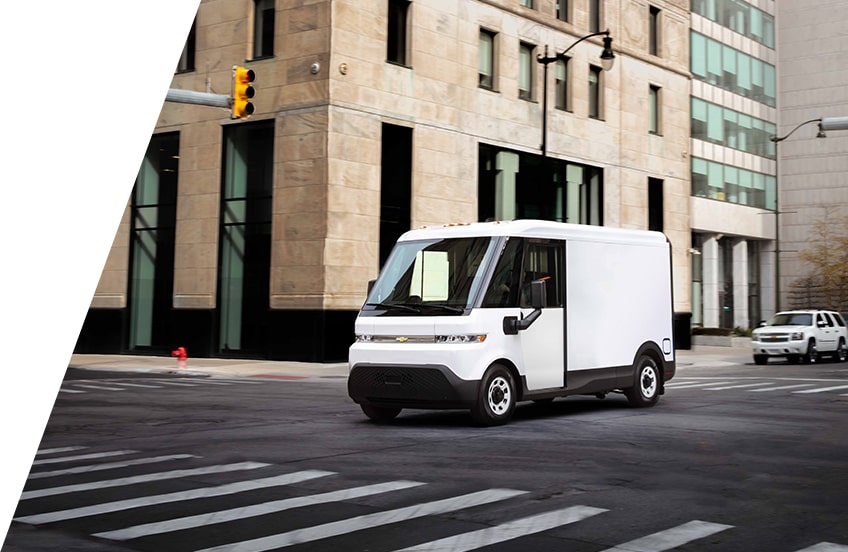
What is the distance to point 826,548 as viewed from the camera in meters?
6.24

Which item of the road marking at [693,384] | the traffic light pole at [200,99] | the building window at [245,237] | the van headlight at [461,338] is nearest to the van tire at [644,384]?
the van headlight at [461,338]

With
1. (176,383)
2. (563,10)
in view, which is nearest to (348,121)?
(176,383)

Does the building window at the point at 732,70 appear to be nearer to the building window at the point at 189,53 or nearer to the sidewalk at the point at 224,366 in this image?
the sidewalk at the point at 224,366

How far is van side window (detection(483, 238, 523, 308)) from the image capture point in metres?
13.1

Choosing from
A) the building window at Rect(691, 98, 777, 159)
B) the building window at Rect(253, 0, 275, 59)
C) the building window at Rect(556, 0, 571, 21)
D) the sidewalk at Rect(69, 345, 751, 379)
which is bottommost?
the sidewalk at Rect(69, 345, 751, 379)

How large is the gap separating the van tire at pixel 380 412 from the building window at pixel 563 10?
28788 millimetres

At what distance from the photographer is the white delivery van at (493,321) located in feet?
41.7

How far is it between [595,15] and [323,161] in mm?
17528

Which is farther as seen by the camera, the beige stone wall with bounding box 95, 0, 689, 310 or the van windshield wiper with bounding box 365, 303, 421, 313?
the beige stone wall with bounding box 95, 0, 689, 310

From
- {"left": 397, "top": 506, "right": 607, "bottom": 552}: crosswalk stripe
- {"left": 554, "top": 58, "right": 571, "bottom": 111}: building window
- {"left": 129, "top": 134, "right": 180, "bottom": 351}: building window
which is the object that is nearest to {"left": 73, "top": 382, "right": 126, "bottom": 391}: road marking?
{"left": 129, "top": 134, "right": 180, "bottom": 351}: building window

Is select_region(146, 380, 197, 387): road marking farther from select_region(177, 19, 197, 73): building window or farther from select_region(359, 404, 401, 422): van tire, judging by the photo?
select_region(177, 19, 197, 73): building window

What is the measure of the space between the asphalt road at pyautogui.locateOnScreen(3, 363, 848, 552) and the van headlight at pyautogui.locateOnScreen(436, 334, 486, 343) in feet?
3.80

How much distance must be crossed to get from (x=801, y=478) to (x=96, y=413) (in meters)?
10.5

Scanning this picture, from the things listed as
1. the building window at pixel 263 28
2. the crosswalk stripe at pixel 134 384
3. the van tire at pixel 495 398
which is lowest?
the crosswalk stripe at pixel 134 384
